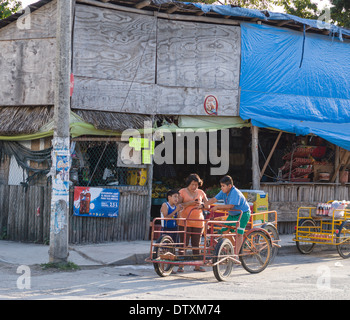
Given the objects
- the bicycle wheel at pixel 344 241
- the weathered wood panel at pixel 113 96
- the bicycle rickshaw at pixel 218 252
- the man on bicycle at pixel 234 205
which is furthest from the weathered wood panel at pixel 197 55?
the bicycle rickshaw at pixel 218 252

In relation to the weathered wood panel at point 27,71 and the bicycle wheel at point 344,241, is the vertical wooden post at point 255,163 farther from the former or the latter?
the weathered wood panel at point 27,71

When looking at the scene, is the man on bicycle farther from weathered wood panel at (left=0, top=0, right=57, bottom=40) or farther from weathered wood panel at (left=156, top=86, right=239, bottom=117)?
weathered wood panel at (left=0, top=0, right=57, bottom=40)

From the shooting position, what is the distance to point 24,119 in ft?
44.7

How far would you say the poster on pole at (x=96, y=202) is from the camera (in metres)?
13.1

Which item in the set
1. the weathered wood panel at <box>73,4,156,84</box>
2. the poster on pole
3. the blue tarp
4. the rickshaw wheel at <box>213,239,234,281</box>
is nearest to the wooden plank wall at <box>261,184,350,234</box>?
the blue tarp

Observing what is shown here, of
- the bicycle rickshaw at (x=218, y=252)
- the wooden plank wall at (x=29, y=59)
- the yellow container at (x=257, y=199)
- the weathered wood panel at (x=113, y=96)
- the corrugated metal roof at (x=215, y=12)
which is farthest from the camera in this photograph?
the yellow container at (x=257, y=199)

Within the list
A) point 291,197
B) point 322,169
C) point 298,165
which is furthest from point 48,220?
→ point 322,169

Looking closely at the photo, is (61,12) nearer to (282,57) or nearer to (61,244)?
(61,244)

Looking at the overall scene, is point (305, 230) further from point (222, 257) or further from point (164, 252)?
point (164, 252)

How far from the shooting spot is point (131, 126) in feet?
45.2

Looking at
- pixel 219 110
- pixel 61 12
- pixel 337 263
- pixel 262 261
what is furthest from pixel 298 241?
pixel 61 12

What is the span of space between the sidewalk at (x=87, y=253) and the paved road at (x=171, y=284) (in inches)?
16.5

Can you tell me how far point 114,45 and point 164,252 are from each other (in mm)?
6240

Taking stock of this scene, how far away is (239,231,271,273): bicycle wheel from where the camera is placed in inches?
400
